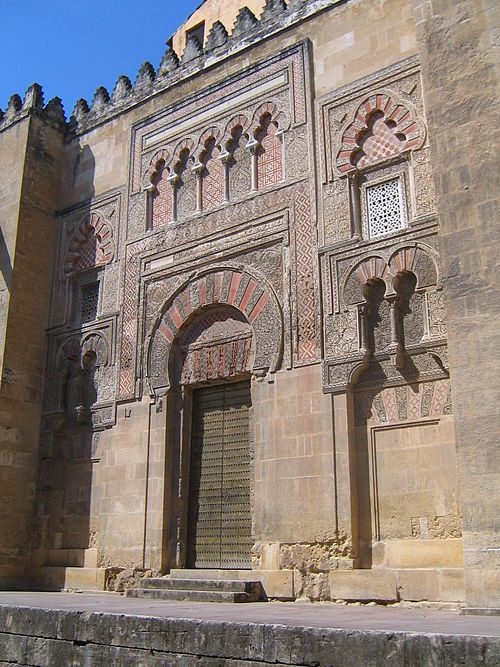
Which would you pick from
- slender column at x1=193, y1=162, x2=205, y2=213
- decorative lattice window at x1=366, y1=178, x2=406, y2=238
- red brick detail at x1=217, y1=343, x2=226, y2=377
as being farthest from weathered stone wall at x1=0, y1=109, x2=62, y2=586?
decorative lattice window at x1=366, y1=178, x2=406, y2=238

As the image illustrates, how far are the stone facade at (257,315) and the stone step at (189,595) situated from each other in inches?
14.2

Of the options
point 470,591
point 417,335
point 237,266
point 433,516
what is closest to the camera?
point 470,591

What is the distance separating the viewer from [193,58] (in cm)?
970

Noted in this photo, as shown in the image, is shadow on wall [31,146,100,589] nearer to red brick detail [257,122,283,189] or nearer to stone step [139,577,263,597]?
stone step [139,577,263,597]

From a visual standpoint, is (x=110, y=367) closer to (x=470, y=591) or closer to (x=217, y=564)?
(x=217, y=564)

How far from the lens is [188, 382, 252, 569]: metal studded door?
25.5 feet

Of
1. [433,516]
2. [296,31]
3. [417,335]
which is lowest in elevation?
[433,516]

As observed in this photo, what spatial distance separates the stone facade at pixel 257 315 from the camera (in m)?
6.67

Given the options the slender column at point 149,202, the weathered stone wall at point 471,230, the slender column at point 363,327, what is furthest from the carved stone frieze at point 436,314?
the slender column at point 149,202

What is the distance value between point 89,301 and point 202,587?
13.7ft

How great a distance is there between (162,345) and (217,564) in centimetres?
249

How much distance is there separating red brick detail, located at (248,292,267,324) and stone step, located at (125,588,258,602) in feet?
8.91

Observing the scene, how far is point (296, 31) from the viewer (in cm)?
866

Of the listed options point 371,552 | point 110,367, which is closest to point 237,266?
point 110,367
